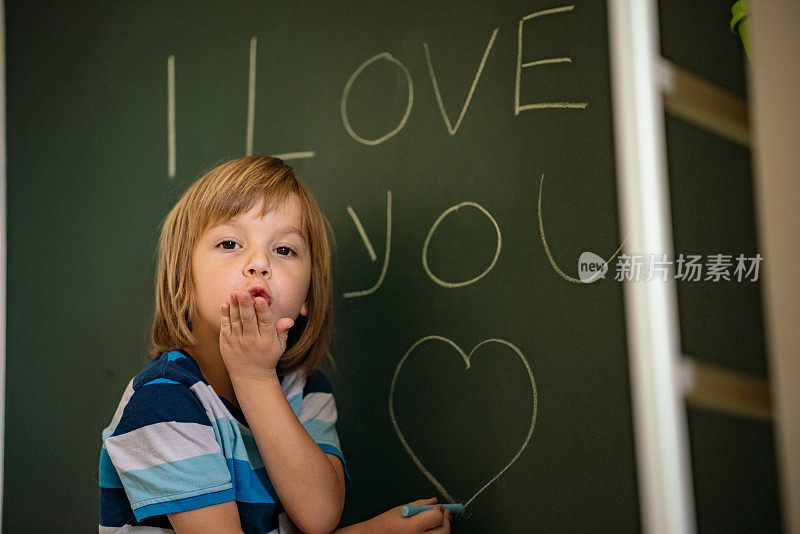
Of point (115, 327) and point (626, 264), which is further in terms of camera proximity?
point (115, 327)

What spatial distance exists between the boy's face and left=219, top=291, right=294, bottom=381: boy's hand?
4 centimetres

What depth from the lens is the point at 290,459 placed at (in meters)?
0.84

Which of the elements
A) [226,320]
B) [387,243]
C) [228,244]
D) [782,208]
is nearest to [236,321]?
[226,320]

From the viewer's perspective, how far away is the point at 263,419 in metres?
0.85

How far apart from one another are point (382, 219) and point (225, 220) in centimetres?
26

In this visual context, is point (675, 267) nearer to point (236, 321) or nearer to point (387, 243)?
point (387, 243)

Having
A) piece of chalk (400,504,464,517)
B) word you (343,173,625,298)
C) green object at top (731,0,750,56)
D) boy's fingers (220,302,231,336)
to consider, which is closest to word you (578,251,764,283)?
word you (343,173,625,298)

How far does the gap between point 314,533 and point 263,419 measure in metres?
0.15

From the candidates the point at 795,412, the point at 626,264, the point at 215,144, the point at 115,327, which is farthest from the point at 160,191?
the point at 795,412

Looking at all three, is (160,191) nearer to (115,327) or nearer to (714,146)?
(115,327)

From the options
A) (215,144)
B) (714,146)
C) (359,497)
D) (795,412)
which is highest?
(215,144)

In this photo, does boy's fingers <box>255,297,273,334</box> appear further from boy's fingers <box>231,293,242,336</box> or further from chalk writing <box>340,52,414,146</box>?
chalk writing <box>340,52,414,146</box>

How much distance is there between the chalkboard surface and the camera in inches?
36.8

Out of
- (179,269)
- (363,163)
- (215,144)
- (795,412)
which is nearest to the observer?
(795,412)
